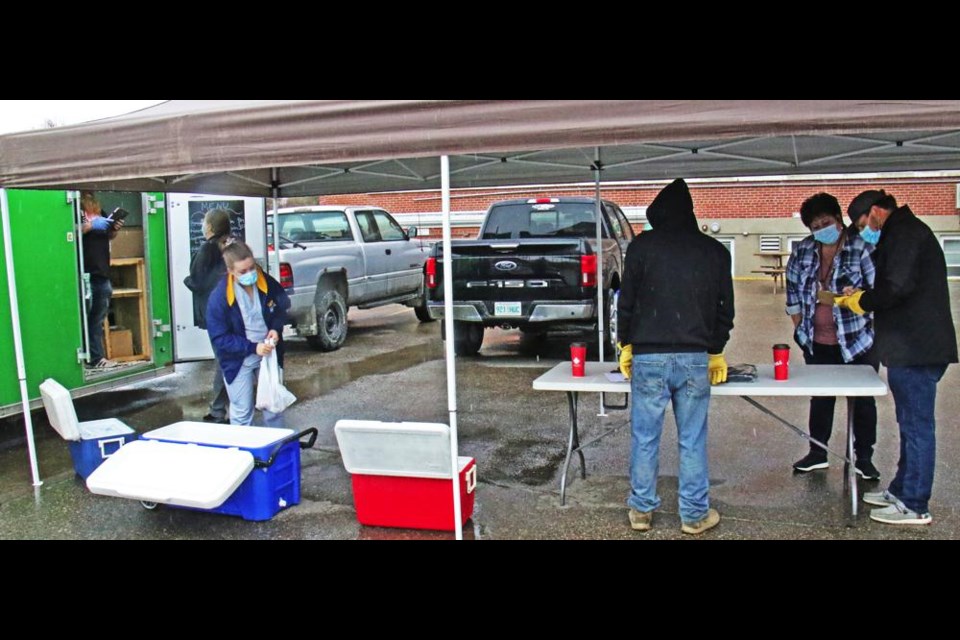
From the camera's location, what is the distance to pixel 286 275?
9.98m

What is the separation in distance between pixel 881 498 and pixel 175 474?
4.02 meters

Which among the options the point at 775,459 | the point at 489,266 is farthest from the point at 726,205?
the point at 775,459

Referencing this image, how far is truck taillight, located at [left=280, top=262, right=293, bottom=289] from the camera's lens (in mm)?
9938

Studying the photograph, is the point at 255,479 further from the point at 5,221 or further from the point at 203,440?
the point at 5,221

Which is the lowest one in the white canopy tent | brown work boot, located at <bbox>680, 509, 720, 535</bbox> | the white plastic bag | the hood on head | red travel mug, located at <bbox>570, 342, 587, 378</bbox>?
brown work boot, located at <bbox>680, 509, 720, 535</bbox>

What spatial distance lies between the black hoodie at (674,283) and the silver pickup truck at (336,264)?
639cm

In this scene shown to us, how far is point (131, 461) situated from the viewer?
4.78 metres

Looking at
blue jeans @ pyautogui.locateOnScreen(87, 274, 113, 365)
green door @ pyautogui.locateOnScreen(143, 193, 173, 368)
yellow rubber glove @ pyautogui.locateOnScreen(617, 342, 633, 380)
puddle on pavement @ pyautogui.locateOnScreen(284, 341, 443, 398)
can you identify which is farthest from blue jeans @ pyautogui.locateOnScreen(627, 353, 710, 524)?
green door @ pyautogui.locateOnScreen(143, 193, 173, 368)

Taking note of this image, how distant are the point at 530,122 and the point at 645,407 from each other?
161 cm

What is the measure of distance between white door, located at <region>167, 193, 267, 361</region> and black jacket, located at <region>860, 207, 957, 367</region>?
A: 634 centimetres

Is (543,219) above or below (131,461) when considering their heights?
above

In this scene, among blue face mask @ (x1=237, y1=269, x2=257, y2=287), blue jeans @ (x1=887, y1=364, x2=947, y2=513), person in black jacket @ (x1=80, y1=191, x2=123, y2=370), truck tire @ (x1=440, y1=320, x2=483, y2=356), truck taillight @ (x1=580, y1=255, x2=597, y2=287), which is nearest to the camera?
blue jeans @ (x1=887, y1=364, x2=947, y2=513)

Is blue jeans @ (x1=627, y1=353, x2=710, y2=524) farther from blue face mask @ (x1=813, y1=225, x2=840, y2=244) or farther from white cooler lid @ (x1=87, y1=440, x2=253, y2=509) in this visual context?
white cooler lid @ (x1=87, y1=440, x2=253, y2=509)

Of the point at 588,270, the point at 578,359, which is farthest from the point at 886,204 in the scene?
the point at 588,270
